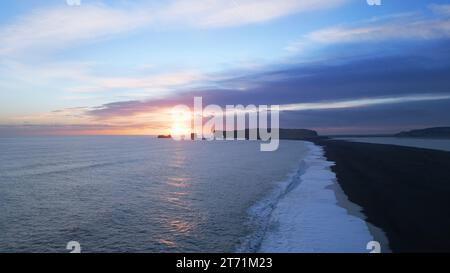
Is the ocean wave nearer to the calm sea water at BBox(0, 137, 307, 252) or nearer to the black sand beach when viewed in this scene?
the calm sea water at BBox(0, 137, 307, 252)

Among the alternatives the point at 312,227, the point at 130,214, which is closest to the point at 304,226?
the point at 312,227

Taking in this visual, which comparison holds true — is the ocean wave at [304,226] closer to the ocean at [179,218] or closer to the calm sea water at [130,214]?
the ocean at [179,218]

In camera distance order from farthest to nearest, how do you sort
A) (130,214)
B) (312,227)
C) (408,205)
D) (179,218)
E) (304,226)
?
(130,214)
(408,205)
(179,218)
(304,226)
(312,227)

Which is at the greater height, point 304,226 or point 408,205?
point 408,205

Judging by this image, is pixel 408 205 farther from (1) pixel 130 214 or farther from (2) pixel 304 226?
(1) pixel 130 214

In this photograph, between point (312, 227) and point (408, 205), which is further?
point (408, 205)

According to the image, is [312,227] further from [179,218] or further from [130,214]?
[130,214]

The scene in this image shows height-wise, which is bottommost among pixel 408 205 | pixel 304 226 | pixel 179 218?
pixel 179 218

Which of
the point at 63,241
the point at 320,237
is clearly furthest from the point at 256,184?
the point at 63,241

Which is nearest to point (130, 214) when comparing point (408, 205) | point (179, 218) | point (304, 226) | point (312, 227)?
point (179, 218)

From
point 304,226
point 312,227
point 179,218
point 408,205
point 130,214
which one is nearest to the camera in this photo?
point 312,227

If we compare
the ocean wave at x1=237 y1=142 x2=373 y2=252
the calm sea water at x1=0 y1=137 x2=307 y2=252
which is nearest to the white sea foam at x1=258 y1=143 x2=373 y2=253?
the ocean wave at x1=237 y1=142 x2=373 y2=252
